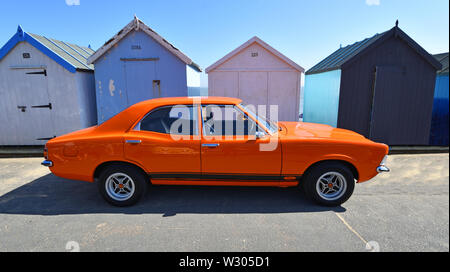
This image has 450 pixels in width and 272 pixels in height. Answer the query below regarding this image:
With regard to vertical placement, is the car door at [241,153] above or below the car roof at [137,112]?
below

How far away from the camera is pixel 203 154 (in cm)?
363

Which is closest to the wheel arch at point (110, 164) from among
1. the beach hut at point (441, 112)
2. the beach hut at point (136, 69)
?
the beach hut at point (136, 69)

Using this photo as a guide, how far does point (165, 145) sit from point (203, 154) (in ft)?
1.84

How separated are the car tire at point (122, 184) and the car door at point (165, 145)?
0.60 ft

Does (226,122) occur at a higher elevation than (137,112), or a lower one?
lower

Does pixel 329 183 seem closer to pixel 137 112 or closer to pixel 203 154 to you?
pixel 203 154

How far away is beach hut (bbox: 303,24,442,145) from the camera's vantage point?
275 inches

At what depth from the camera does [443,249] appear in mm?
2740

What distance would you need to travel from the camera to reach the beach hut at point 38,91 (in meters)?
7.09

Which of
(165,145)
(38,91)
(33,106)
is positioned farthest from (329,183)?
(33,106)

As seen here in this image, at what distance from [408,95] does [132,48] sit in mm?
7950

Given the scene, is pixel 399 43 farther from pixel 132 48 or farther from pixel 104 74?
pixel 104 74

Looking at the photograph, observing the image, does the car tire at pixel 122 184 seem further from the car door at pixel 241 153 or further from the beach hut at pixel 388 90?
the beach hut at pixel 388 90
